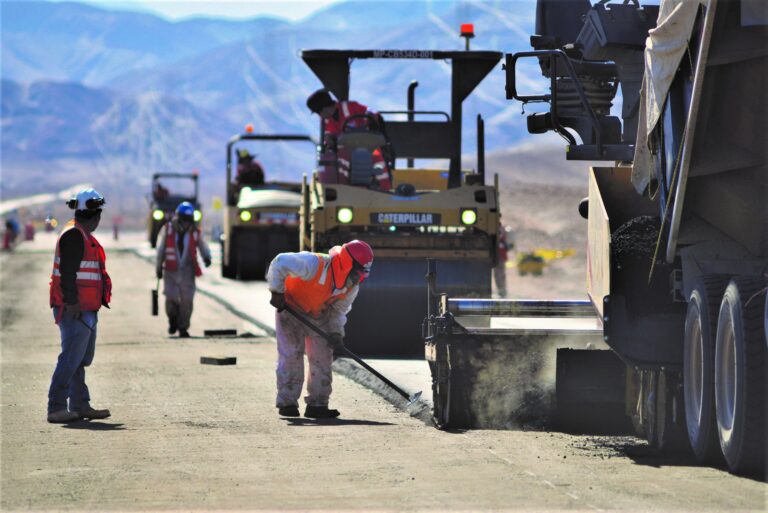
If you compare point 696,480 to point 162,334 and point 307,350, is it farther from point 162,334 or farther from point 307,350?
point 162,334

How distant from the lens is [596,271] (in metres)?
10.5

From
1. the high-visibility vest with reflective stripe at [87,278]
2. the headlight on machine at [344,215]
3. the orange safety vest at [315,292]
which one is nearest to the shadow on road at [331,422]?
the orange safety vest at [315,292]

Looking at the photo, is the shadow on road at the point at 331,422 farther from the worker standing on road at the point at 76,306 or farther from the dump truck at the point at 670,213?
the worker standing on road at the point at 76,306

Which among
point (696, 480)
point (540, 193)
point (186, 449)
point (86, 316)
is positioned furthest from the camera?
point (540, 193)

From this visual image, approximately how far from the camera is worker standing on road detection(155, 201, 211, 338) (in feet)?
64.3

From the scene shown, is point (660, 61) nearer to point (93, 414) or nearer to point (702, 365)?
point (702, 365)

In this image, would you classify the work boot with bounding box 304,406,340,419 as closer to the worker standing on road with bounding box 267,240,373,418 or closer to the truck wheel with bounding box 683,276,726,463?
the worker standing on road with bounding box 267,240,373,418

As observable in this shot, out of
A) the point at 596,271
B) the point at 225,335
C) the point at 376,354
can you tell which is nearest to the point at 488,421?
the point at 596,271

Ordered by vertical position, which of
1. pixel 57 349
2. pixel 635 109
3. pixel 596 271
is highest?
pixel 635 109

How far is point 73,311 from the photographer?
446 inches

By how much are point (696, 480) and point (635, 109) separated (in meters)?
3.09

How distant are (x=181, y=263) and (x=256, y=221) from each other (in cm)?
1043

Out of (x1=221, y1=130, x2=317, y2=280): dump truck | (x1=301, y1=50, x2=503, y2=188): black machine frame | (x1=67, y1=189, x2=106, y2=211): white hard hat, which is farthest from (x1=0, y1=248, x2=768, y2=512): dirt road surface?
(x1=221, y1=130, x2=317, y2=280): dump truck

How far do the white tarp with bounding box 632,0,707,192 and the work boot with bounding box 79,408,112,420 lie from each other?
4207mm
